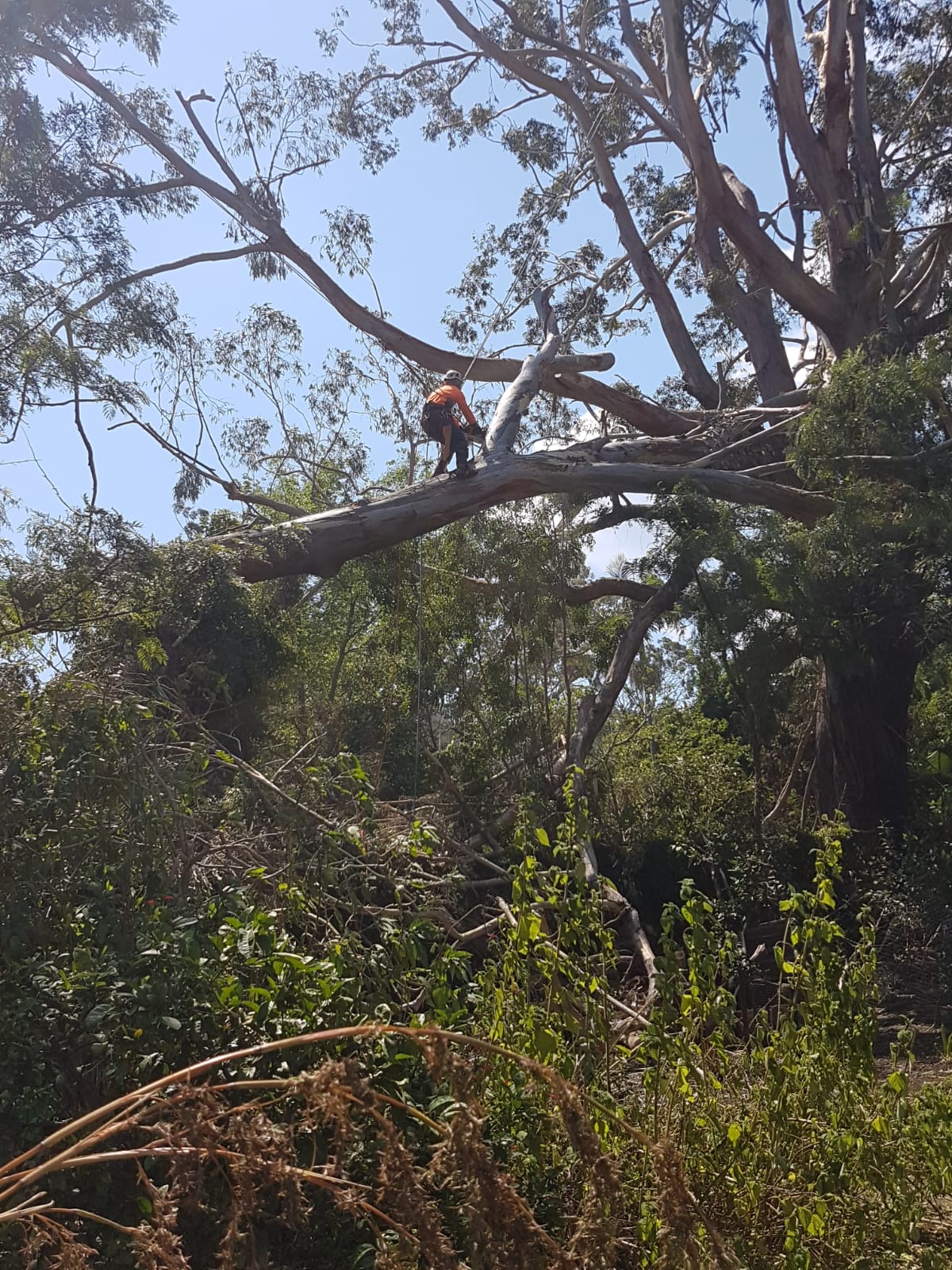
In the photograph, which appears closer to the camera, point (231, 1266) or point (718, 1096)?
point (231, 1266)

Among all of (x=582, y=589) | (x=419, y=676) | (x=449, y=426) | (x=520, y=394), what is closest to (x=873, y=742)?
(x=582, y=589)

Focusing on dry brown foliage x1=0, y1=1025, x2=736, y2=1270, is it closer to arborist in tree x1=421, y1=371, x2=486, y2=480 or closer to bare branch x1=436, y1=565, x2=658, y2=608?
arborist in tree x1=421, y1=371, x2=486, y2=480

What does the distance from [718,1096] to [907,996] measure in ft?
17.0

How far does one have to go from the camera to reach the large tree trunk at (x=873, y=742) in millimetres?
10102

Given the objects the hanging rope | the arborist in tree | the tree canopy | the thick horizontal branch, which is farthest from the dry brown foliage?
the arborist in tree

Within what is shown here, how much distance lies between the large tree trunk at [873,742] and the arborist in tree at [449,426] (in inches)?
146

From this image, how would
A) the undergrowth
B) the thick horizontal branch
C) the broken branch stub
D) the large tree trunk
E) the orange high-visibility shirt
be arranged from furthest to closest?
the broken branch stub < the large tree trunk < the orange high-visibility shirt < the thick horizontal branch < the undergrowth

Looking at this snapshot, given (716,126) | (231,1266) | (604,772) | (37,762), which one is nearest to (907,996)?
(604,772)

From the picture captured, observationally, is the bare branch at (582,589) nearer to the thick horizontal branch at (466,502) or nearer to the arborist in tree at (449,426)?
the thick horizontal branch at (466,502)

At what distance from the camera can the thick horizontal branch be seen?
29.7 ft

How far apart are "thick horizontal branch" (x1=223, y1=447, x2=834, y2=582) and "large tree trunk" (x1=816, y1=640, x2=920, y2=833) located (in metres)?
1.55

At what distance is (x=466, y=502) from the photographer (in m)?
9.72

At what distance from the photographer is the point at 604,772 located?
32.8 ft

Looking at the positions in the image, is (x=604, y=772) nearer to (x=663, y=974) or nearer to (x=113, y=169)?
(x=663, y=974)
